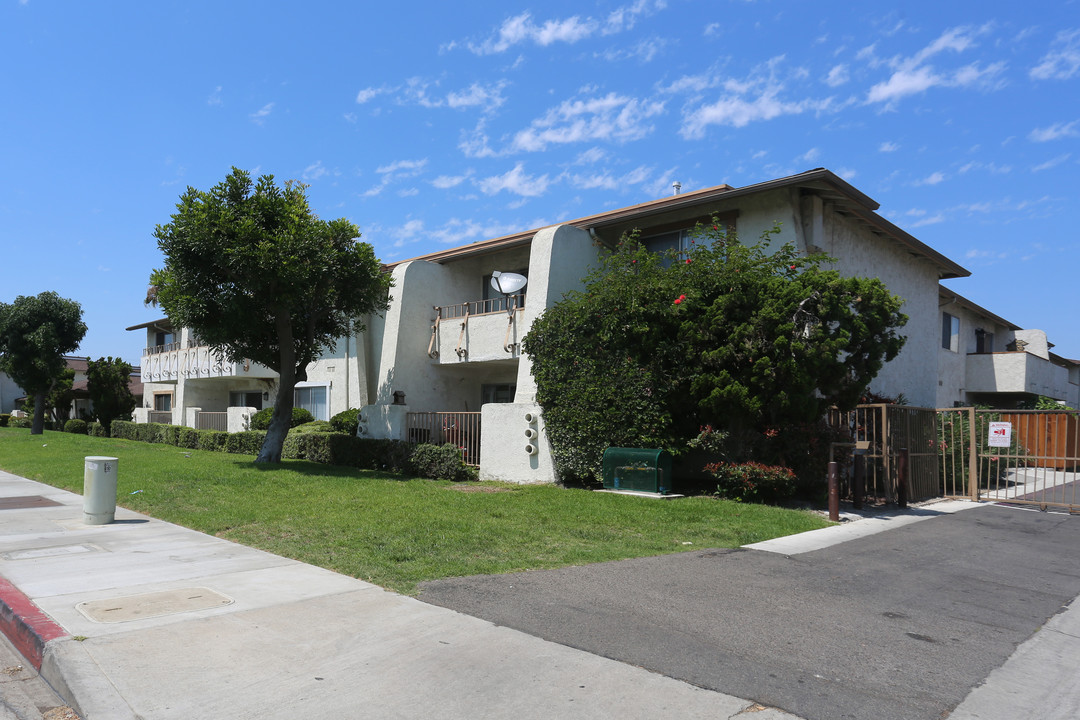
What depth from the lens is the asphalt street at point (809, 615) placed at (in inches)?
185

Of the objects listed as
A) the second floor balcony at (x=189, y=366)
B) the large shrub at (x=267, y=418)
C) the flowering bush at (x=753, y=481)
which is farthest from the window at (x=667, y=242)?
the second floor balcony at (x=189, y=366)

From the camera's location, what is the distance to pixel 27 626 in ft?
18.2

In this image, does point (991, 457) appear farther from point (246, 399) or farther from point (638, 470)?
point (246, 399)

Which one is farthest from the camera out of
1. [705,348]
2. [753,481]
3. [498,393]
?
[498,393]

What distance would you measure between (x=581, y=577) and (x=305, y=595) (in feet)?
8.71

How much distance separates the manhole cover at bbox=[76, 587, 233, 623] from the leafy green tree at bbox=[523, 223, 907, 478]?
9.13 meters

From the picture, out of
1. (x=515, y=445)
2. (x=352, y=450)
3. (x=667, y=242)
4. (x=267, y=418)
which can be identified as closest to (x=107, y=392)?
(x=267, y=418)

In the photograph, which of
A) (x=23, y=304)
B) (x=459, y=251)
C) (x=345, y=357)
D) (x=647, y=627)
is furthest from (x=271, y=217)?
(x=23, y=304)

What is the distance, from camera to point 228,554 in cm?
852

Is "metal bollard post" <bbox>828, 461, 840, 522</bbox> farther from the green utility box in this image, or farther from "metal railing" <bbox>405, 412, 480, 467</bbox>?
"metal railing" <bbox>405, 412, 480, 467</bbox>

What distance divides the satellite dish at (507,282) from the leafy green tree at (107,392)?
30.1 meters

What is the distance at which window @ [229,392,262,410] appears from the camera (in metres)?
33.2

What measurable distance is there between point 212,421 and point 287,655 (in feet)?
97.3

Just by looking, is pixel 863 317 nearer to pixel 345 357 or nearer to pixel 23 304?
pixel 345 357
